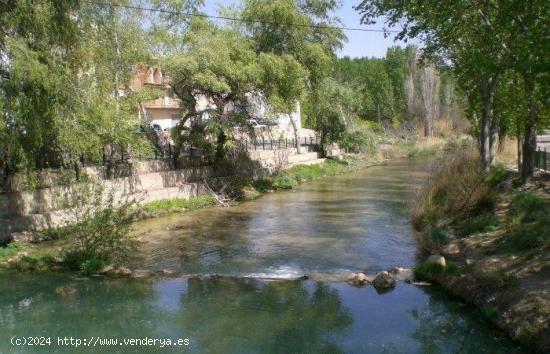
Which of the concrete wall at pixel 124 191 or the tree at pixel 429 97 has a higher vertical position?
the tree at pixel 429 97

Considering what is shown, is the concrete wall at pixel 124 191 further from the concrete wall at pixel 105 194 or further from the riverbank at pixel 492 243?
the riverbank at pixel 492 243

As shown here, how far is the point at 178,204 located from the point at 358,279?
12.0m

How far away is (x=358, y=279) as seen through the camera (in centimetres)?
1259

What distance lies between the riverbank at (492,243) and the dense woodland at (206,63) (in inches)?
89.9

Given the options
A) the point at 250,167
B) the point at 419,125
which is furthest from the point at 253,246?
the point at 419,125

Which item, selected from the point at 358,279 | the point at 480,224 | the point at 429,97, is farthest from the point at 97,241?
the point at 429,97

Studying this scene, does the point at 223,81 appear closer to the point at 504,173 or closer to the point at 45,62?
the point at 45,62

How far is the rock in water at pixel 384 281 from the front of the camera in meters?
12.2

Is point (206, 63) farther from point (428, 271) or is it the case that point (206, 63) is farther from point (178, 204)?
point (428, 271)

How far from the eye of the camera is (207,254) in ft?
51.5

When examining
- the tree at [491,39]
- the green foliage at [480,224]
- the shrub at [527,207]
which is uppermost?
the tree at [491,39]

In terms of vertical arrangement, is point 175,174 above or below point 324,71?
below

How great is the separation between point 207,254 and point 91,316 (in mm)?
5012

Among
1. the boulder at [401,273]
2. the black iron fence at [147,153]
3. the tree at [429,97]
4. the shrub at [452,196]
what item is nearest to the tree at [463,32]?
the shrub at [452,196]
